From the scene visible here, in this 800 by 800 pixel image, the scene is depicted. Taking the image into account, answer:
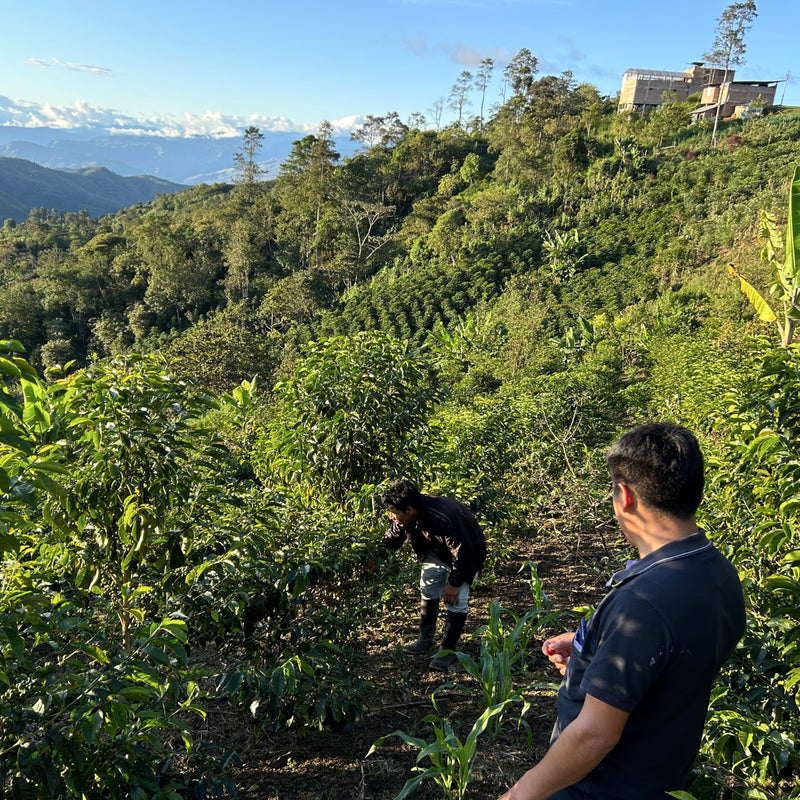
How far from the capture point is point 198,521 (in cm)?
240

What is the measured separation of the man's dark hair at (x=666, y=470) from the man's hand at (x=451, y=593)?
6.55ft

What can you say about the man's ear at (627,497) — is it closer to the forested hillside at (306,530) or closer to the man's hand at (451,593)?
the forested hillside at (306,530)

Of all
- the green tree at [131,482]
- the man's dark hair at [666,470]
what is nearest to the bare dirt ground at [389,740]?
the green tree at [131,482]

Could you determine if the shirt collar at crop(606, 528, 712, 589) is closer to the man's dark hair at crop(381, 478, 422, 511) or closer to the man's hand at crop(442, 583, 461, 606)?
the man's dark hair at crop(381, 478, 422, 511)

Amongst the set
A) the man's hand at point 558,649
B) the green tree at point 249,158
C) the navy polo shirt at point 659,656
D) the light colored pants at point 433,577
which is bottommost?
the light colored pants at point 433,577

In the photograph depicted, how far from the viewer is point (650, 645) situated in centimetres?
115

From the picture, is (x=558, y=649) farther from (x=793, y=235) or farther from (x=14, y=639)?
(x=793, y=235)

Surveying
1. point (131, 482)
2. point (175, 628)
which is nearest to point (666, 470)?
point (175, 628)

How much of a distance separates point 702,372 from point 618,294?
15414 mm

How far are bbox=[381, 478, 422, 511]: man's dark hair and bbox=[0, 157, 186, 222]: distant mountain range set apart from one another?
5080 inches

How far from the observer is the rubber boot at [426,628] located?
11.3 feet

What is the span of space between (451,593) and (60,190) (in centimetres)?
17852

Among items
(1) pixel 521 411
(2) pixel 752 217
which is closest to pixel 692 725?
(1) pixel 521 411

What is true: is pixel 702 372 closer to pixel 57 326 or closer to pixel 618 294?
pixel 618 294
